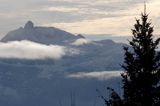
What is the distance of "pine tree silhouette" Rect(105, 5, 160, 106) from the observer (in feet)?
114

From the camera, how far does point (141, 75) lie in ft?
115

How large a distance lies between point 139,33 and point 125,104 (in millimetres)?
3991

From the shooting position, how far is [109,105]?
→ 35250 millimetres

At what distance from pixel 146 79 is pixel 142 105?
4.88ft

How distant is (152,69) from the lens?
115ft

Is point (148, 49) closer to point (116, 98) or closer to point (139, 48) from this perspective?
point (139, 48)

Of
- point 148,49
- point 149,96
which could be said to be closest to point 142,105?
point 149,96

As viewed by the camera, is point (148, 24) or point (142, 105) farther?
point (148, 24)

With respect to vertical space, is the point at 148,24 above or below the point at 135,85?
above

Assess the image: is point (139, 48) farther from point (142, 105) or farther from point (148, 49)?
point (142, 105)

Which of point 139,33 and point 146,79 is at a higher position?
point 139,33

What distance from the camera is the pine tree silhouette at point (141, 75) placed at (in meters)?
34.7

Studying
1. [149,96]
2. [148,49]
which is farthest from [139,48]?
[149,96]

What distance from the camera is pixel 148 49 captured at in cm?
3556
